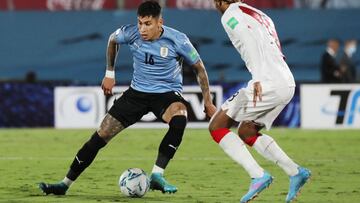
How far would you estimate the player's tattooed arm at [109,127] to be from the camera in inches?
366

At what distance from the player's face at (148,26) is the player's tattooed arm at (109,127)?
2.72 feet

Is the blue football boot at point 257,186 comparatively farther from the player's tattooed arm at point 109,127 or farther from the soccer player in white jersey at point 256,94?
the player's tattooed arm at point 109,127

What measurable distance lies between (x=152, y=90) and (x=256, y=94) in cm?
162

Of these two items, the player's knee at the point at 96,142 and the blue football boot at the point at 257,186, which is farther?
the player's knee at the point at 96,142

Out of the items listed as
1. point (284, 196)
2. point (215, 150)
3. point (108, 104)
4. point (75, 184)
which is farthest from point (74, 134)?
point (284, 196)

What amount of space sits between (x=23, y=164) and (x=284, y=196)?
14.9 ft

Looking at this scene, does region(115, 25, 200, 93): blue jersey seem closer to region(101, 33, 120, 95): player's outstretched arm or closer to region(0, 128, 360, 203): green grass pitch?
region(101, 33, 120, 95): player's outstretched arm

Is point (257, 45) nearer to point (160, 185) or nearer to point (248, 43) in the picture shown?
point (248, 43)

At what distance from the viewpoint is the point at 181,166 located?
1243 centimetres

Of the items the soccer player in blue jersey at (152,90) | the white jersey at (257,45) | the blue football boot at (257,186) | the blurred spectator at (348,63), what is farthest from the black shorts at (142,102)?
the blurred spectator at (348,63)

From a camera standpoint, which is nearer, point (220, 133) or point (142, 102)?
point (220, 133)

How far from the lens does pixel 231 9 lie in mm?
8391

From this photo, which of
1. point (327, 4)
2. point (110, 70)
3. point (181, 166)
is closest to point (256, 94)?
point (110, 70)

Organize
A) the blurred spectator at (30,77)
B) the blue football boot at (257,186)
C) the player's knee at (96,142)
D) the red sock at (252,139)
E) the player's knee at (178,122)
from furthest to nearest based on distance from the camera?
the blurred spectator at (30,77)
the player's knee at (178,122)
the player's knee at (96,142)
the red sock at (252,139)
the blue football boot at (257,186)
